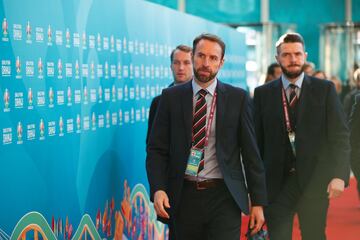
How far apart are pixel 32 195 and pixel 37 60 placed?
77 centimetres

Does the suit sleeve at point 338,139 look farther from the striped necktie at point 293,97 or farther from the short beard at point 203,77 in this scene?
the short beard at point 203,77

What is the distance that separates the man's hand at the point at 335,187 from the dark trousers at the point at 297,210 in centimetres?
20

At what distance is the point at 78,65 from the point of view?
5.66m

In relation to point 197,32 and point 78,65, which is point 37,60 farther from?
point 197,32

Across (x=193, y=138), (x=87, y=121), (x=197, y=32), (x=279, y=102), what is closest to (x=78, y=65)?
(x=87, y=121)

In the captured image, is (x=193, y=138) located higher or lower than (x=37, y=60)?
lower

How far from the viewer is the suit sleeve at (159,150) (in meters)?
5.21

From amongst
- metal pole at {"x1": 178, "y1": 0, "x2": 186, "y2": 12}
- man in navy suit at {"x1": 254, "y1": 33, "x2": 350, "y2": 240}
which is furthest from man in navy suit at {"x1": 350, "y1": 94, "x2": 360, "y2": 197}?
metal pole at {"x1": 178, "y1": 0, "x2": 186, "y2": 12}

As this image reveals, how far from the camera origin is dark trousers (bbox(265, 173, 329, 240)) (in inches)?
247

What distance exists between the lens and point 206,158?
5.21 meters

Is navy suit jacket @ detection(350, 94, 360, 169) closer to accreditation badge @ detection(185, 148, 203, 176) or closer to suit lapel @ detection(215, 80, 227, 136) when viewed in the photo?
suit lapel @ detection(215, 80, 227, 136)

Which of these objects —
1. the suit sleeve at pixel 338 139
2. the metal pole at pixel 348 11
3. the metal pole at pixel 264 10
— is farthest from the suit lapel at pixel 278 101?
the metal pole at pixel 348 11

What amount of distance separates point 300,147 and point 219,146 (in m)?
1.23

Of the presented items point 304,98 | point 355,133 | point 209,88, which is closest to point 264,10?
point 355,133
